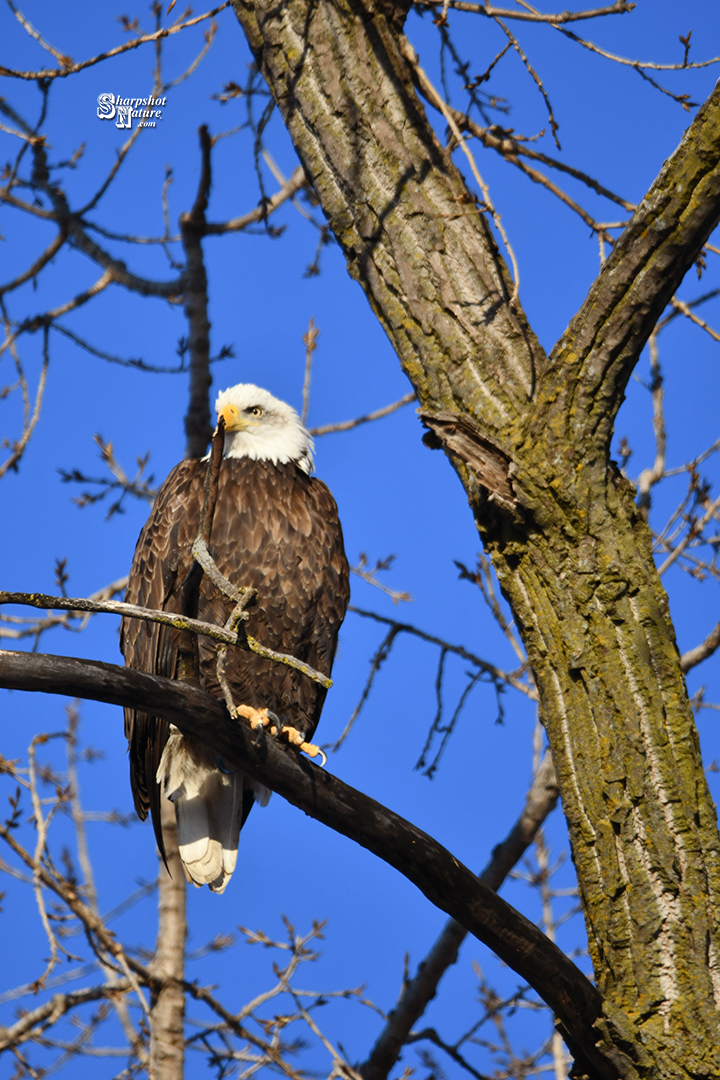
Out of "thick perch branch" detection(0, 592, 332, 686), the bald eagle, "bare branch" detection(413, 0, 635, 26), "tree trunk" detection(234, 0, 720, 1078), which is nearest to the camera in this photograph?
"thick perch branch" detection(0, 592, 332, 686)

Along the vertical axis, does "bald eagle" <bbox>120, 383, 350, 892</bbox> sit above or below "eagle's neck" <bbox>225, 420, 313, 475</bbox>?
below

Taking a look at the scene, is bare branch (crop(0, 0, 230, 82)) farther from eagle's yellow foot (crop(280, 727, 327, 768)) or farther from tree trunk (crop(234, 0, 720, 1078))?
eagle's yellow foot (crop(280, 727, 327, 768))

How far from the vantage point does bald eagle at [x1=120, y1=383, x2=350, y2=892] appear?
11.1 feet

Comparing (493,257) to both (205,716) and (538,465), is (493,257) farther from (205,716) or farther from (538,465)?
(205,716)

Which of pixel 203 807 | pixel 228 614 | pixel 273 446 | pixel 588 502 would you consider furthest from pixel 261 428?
pixel 588 502

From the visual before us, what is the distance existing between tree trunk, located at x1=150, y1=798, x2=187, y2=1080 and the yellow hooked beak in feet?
5.13

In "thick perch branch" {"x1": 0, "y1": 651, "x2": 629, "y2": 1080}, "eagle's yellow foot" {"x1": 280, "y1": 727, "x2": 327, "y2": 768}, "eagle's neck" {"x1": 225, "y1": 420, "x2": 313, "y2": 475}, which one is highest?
"eagle's neck" {"x1": 225, "y1": 420, "x2": 313, "y2": 475}

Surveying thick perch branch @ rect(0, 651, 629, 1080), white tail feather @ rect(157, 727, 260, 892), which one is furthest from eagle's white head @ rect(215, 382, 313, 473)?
thick perch branch @ rect(0, 651, 629, 1080)

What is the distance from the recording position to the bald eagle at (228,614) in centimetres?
340

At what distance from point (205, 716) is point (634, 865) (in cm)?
103

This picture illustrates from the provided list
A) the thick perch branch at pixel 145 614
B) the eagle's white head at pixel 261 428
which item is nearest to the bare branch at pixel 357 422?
the eagle's white head at pixel 261 428

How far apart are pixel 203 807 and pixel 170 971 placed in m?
0.91

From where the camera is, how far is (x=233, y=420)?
13.3 feet

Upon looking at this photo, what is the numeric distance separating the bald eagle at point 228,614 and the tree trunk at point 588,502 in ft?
3.46
